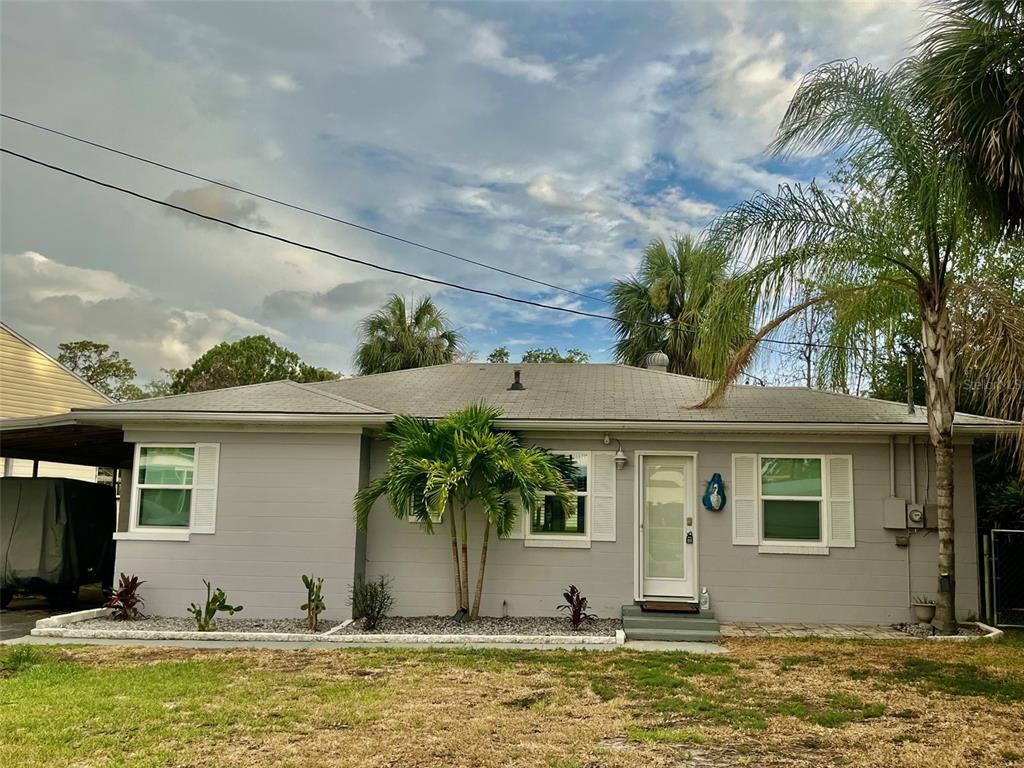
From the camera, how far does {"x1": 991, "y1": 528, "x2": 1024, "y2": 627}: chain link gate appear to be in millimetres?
10719

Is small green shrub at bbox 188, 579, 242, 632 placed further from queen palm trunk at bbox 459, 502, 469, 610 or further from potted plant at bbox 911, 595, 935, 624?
potted plant at bbox 911, 595, 935, 624

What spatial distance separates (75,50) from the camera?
35.6 ft

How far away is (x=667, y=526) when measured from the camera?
34.3 ft

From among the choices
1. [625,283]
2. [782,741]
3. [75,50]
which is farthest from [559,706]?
[625,283]

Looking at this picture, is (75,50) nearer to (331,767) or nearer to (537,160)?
(537,160)

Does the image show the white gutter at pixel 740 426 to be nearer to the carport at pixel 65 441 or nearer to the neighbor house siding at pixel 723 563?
the neighbor house siding at pixel 723 563

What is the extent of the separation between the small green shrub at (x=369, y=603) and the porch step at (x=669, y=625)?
309 cm

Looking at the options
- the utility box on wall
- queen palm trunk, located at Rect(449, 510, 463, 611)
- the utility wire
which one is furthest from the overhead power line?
the utility box on wall

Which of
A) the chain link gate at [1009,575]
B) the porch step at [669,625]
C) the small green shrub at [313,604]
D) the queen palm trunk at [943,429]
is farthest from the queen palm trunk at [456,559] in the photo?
the chain link gate at [1009,575]

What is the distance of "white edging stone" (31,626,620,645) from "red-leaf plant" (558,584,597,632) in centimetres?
66

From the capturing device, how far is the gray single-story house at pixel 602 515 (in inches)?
394

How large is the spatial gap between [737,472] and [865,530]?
1.82 m

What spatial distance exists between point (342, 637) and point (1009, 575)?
9.62 meters

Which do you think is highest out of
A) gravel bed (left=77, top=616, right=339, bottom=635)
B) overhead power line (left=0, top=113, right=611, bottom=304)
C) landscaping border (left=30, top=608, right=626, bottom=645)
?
overhead power line (left=0, top=113, right=611, bottom=304)
